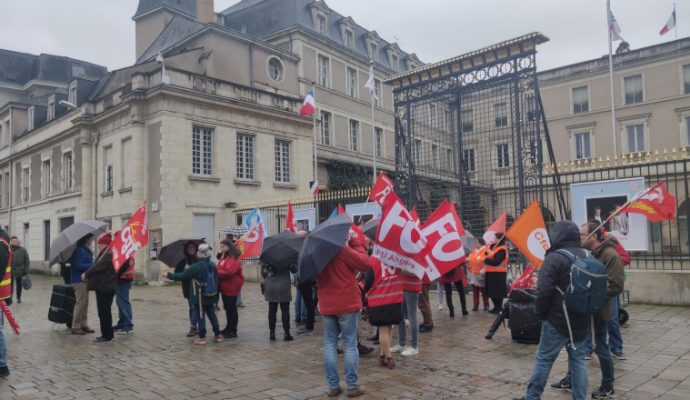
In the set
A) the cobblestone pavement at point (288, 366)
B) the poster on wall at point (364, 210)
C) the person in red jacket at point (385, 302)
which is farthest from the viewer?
the poster on wall at point (364, 210)

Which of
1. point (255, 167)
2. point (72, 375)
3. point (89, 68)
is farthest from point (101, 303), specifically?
point (89, 68)

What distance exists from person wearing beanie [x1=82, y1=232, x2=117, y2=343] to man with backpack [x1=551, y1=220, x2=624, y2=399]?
23.2 ft

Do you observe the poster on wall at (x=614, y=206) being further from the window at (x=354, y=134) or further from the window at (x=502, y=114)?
the window at (x=354, y=134)

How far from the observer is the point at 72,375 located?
6.96 m

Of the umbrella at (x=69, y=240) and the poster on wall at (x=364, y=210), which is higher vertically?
the poster on wall at (x=364, y=210)

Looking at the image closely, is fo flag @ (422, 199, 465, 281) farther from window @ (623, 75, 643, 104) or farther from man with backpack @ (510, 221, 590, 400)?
window @ (623, 75, 643, 104)

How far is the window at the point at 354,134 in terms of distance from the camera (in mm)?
35812

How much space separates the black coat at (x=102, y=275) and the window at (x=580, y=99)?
37323mm

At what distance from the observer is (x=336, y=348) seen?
591 centimetres

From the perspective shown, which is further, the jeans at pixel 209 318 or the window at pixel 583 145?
the window at pixel 583 145

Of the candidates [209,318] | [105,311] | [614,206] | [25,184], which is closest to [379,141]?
[25,184]

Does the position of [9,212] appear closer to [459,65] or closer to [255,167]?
[255,167]

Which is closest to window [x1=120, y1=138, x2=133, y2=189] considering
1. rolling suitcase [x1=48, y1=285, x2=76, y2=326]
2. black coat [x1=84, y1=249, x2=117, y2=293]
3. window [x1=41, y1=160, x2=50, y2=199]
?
window [x1=41, y1=160, x2=50, y2=199]

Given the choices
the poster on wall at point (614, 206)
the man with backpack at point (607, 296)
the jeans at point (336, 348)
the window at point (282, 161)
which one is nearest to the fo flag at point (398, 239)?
the jeans at point (336, 348)
